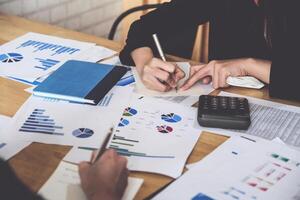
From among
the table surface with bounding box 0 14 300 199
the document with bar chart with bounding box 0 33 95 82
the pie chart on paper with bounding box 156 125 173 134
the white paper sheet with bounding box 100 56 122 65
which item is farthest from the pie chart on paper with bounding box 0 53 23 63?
the pie chart on paper with bounding box 156 125 173 134

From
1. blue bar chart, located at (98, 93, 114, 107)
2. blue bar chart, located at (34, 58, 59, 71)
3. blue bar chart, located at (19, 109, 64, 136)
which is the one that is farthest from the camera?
blue bar chart, located at (34, 58, 59, 71)

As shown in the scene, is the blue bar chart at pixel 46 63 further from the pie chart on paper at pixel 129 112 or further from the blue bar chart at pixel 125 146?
the blue bar chart at pixel 125 146

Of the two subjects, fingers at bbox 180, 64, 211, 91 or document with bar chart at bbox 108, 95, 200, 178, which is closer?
document with bar chart at bbox 108, 95, 200, 178

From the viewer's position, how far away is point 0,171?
604 millimetres

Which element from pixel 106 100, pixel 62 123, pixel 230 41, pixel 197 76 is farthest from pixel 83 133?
pixel 230 41

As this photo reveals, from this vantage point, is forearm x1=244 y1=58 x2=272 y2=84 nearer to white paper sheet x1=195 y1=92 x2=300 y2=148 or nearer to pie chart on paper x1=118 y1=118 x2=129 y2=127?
white paper sheet x1=195 y1=92 x2=300 y2=148

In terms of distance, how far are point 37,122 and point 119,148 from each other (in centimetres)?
23

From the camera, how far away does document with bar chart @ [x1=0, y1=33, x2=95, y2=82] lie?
4.67 feet

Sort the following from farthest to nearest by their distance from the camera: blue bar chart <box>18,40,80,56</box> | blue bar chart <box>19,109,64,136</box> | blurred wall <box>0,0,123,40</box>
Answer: blurred wall <box>0,0,123,40</box> → blue bar chart <box>18,40,80,56</box> → blue bar chart <box>19,109,64,136</box>

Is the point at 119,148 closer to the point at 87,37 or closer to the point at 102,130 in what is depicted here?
the point at 102,130

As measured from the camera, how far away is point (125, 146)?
1.04 meters

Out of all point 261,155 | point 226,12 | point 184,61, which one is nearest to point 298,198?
A: point 261,155

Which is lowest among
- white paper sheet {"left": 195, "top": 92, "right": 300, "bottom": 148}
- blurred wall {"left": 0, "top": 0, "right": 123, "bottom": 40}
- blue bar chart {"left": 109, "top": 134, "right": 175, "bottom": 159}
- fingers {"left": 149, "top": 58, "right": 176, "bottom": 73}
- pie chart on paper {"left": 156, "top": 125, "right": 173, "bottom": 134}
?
blurred wall {"left": 0, "top": 0, "right": 123, "bottom": 40}

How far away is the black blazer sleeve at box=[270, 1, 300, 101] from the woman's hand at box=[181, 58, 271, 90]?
0.12ft
